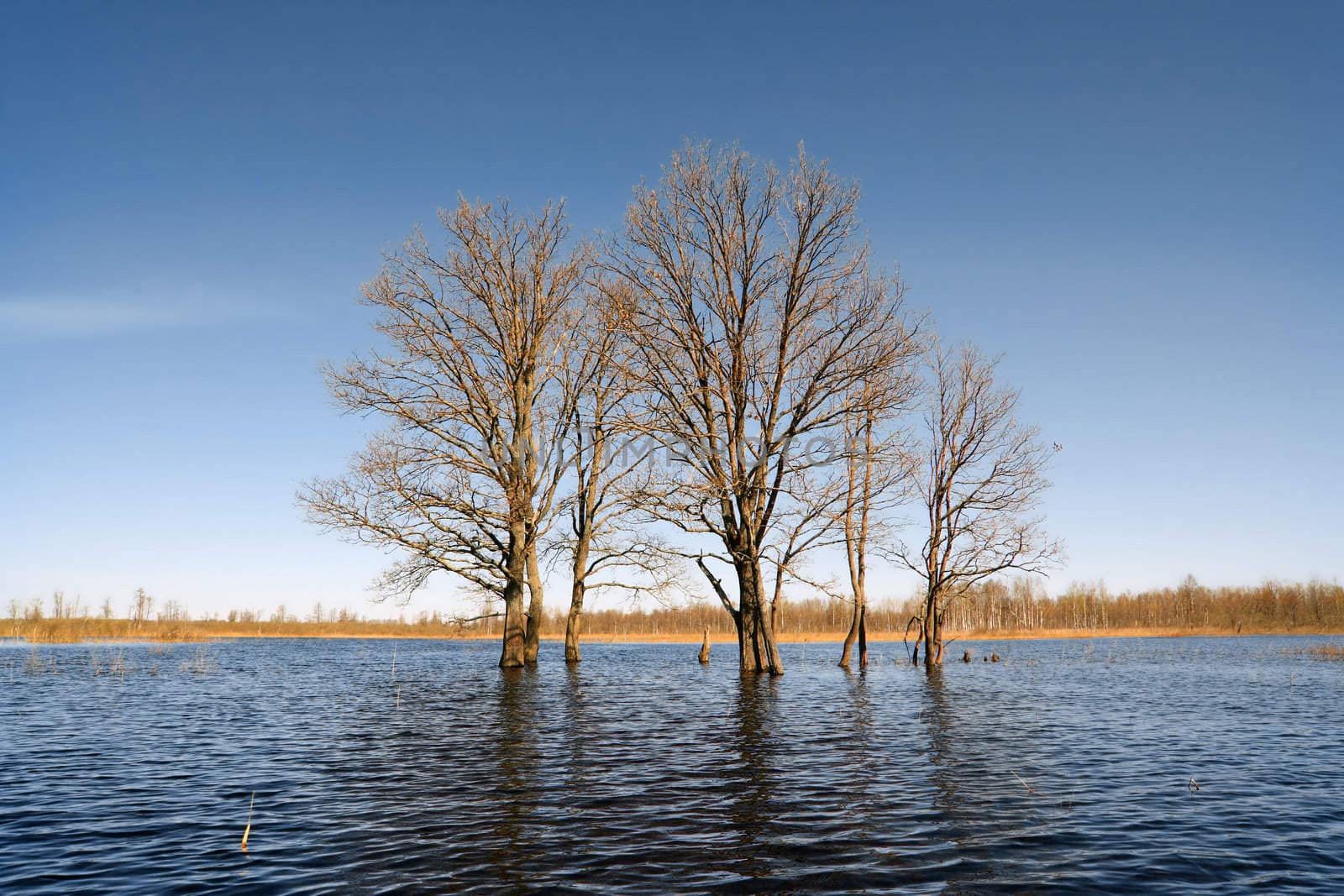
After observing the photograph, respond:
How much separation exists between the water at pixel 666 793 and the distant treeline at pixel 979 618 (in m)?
65.9

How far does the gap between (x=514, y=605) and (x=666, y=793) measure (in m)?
24.0

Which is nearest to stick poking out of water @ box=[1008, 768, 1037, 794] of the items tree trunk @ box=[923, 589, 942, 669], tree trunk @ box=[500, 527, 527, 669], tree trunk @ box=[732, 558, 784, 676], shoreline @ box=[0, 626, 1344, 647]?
tree trunk @ box=[732, 558, 784, 676]

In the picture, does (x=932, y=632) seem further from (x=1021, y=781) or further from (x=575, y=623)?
(x=1021, y=781)

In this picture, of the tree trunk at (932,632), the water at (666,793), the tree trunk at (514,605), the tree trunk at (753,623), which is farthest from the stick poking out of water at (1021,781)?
the tree trunk at (932,632)

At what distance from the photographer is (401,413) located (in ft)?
107

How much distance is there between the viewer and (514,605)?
34375mm

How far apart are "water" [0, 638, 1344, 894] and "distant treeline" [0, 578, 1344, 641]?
216 feet

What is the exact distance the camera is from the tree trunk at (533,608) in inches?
1345

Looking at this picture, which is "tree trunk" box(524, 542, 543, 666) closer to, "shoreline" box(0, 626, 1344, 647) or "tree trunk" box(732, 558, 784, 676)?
"tree trunk" box(732, 558, 784, 676)

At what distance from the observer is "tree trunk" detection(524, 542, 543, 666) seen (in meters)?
34.2

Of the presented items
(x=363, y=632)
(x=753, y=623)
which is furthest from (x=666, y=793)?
(x=363, y=632)

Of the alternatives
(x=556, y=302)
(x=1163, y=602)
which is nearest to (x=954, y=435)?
(x=556, y=302)

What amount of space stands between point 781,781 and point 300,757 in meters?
8.52

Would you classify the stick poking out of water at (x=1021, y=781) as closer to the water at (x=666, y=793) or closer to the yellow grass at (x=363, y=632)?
the water at (x=666, y=793)
